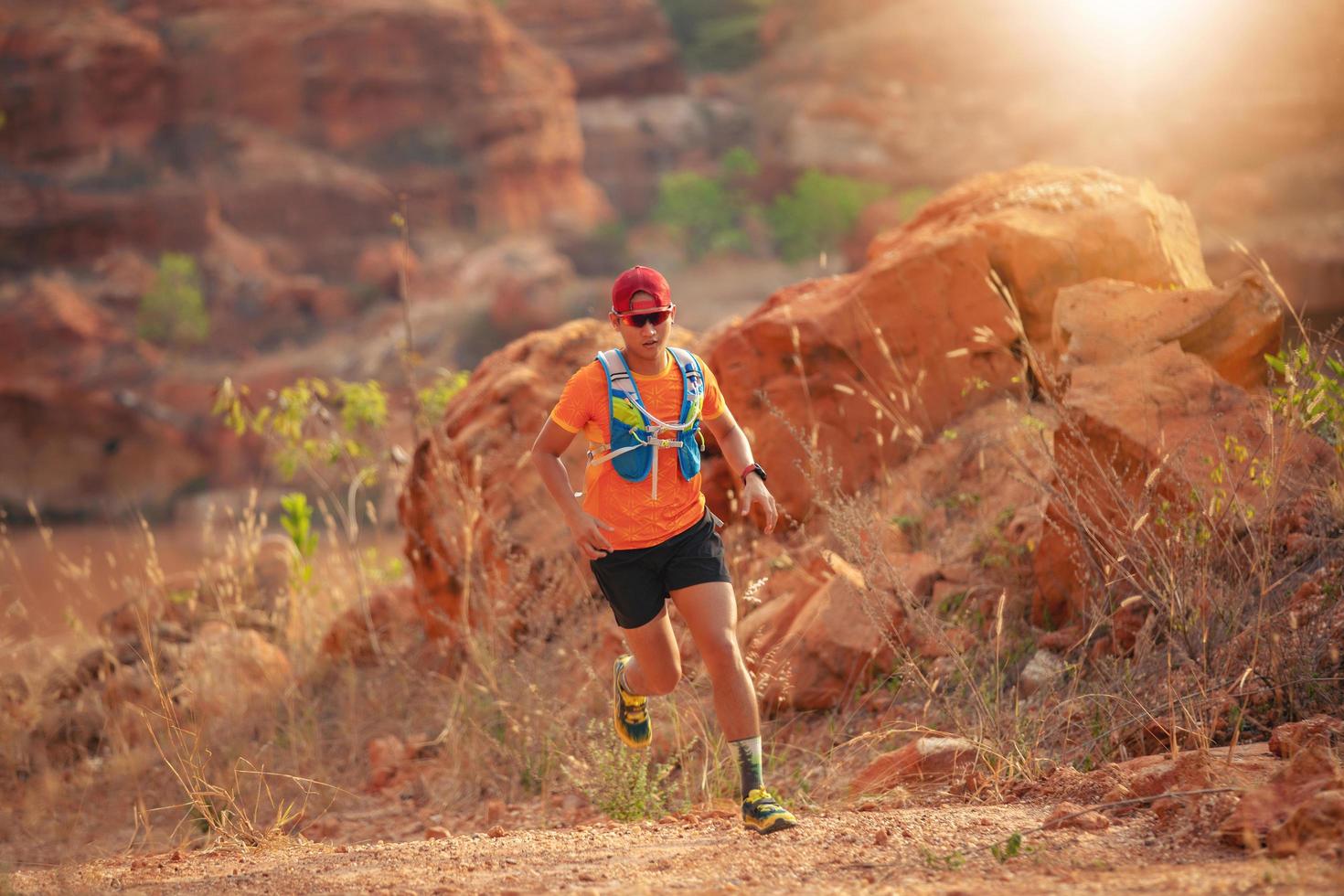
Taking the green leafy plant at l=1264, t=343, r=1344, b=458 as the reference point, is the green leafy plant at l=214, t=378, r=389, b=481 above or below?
below

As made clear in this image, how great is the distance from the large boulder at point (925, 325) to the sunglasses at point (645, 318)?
2.47 meters

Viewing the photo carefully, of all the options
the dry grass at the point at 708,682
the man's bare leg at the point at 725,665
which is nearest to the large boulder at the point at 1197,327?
the dry grass at the point at 708,682

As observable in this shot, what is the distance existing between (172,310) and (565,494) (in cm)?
2851

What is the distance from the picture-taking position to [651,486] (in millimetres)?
3178

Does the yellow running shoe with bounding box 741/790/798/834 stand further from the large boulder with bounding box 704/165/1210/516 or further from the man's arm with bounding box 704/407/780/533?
the large boulder with bounding box 704/165/1210/516

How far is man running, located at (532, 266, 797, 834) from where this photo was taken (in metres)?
3.09

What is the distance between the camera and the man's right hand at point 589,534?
3018mm

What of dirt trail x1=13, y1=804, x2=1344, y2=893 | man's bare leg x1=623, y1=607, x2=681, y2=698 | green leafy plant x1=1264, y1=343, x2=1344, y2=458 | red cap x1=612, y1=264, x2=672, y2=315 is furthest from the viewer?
green leafy plant x1=1264, y1=343, x2=1344, y2=458

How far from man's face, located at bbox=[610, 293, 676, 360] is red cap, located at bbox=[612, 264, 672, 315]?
0.01 m

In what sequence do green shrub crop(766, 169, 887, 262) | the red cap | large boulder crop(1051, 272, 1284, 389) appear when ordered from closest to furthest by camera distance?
the red cap → large boulder crop(1051, 272, 1284, 389) → green shrub crop(766, 169, 887, 262)

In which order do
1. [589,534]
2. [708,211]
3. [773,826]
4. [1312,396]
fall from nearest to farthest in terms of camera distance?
[773,826], [589,534], [1312,396], [708,211]

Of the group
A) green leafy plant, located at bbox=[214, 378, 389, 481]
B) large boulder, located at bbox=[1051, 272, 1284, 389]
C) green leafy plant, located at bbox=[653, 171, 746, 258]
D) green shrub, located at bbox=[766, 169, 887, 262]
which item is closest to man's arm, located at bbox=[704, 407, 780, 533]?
large boulder, located at bbox=[1051, 272, 1284, 389]

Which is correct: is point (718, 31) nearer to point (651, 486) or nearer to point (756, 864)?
point (651, 486)

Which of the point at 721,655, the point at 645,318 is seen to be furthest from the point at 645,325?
the point at 721,655
